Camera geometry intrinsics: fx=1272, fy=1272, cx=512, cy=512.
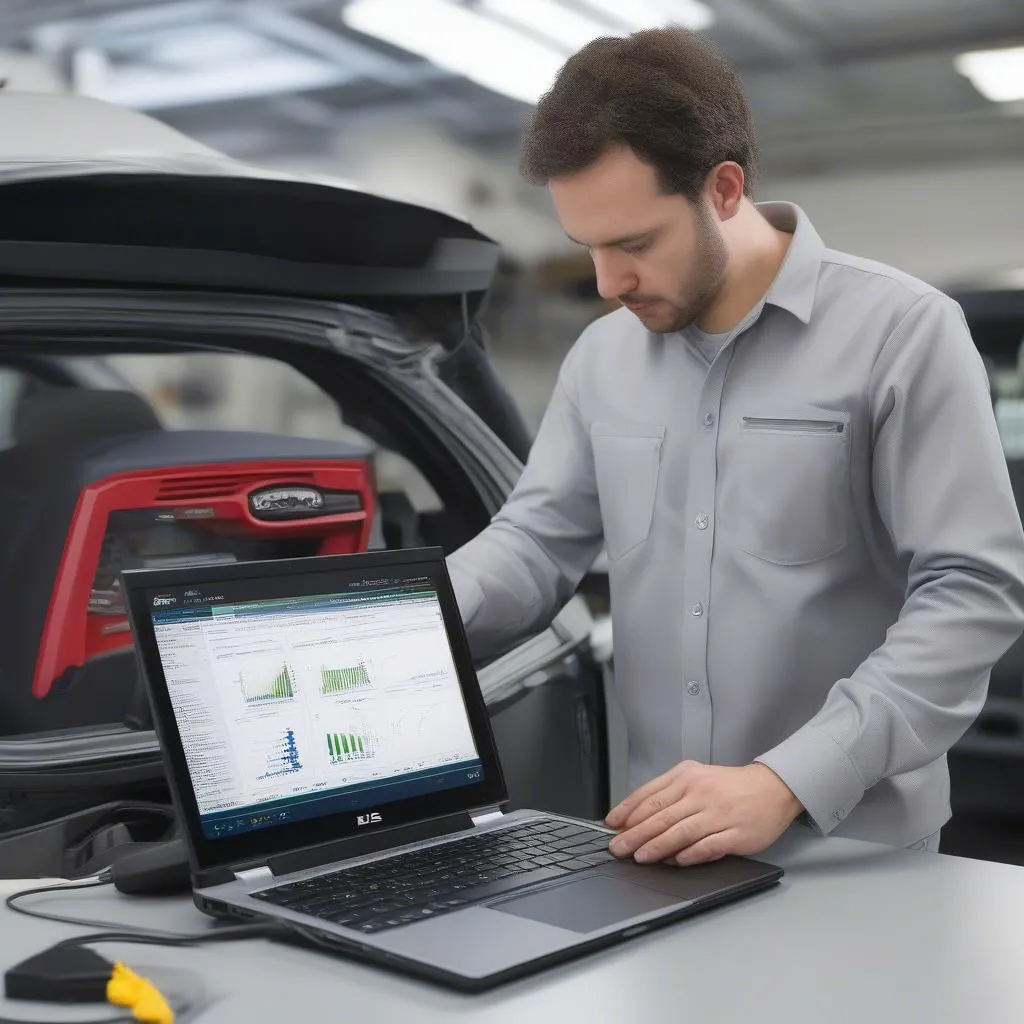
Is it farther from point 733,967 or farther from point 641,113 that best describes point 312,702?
point 641,113

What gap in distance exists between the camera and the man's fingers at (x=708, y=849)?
34.0 inches

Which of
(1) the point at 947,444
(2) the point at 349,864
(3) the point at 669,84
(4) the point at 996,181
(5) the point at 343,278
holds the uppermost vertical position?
(4) the point at 996,181

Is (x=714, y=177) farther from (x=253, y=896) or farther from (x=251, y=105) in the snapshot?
(x=251, y=105)

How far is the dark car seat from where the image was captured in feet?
3.51

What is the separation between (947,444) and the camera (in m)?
1.06

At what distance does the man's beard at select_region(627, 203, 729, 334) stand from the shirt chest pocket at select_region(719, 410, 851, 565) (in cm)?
11

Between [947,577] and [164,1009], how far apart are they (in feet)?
2.24

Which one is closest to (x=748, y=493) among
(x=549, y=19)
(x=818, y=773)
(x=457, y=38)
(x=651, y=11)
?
(x=818, y=773)

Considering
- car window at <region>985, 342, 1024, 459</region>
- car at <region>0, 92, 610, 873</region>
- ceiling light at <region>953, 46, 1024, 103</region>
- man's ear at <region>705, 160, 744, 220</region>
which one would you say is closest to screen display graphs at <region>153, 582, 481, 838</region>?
car at <region>0, 92, 610, 873</region>

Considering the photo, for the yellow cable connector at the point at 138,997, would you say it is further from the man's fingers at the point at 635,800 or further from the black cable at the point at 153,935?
the man's fingers at the point at 635,800

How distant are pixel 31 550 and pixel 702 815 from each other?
2.00 ft

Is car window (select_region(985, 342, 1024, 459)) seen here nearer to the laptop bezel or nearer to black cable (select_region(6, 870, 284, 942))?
the laptop bezel

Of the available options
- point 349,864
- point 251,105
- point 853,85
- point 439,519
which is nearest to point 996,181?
point 853,85

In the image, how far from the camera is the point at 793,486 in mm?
1118
